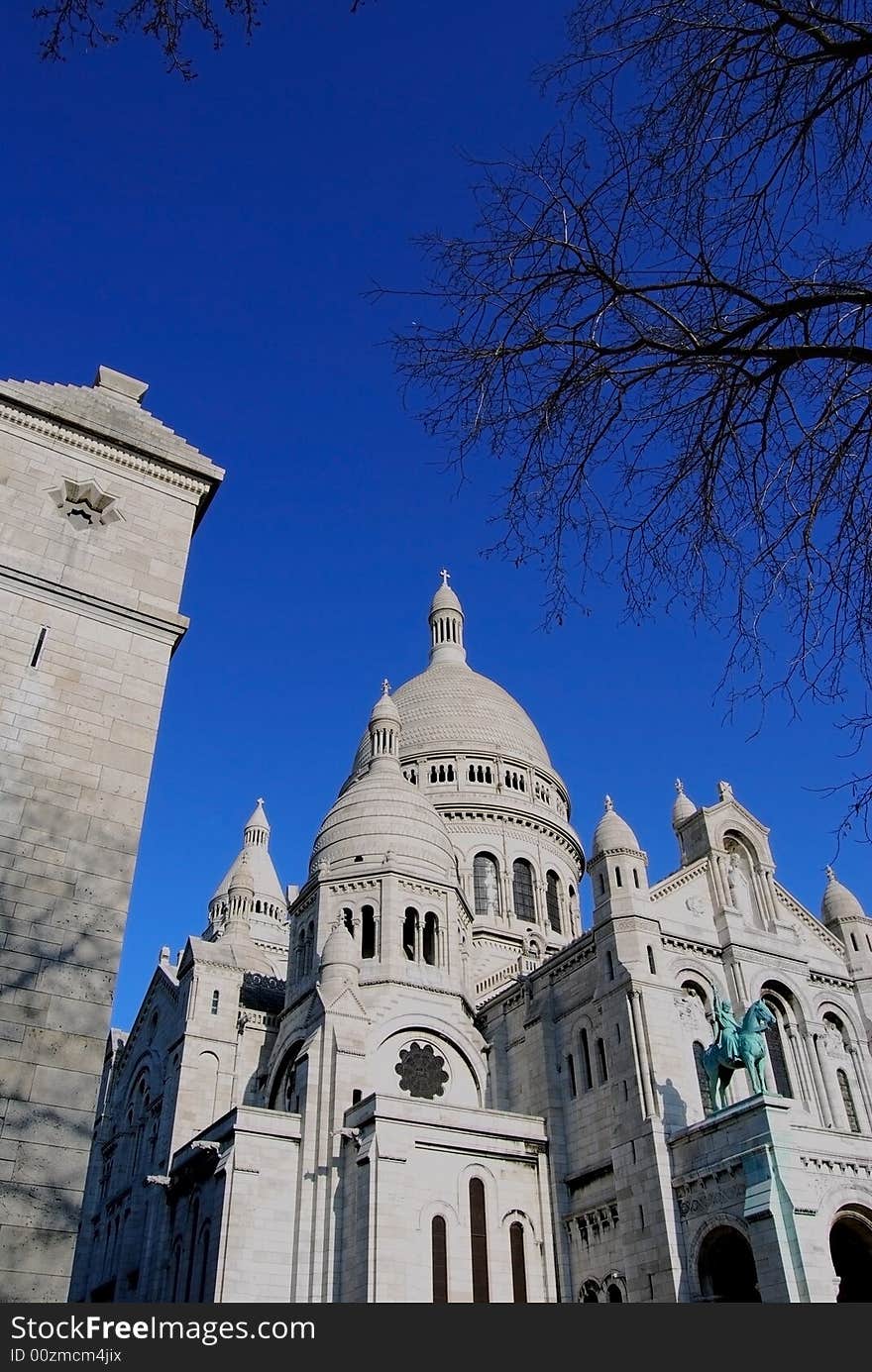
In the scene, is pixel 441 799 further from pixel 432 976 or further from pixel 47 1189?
pixel 47 1189

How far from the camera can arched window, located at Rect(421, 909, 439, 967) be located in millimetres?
35769

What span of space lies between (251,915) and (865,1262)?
43222mm

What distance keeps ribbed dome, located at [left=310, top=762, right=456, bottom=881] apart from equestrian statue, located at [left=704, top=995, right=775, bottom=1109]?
1343 centimetres

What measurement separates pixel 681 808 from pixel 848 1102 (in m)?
10.5

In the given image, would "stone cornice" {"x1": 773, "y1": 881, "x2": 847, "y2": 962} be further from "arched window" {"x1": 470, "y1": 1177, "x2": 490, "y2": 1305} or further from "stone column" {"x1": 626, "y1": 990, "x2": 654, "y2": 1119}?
"arched window" {"x1": 470, "y1": 1177, "x2": 490, "y2": 1305}

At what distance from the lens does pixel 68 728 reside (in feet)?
47.1

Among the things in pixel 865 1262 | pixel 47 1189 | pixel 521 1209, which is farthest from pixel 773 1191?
pixel 47 1189

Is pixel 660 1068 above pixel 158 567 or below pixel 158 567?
below

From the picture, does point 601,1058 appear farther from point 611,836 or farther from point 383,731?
point 383,731

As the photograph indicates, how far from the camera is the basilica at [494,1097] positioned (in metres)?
24.3

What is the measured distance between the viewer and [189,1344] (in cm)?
964

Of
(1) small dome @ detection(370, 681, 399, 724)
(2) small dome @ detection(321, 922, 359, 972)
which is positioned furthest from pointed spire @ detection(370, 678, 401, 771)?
(2) small dome @ detection(321, 922, 359, 972)

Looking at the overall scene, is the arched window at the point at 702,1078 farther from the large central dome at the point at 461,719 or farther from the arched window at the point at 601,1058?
the large central dome at the point at 461,719

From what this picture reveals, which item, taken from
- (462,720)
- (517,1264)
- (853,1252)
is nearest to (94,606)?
(517,1264)
